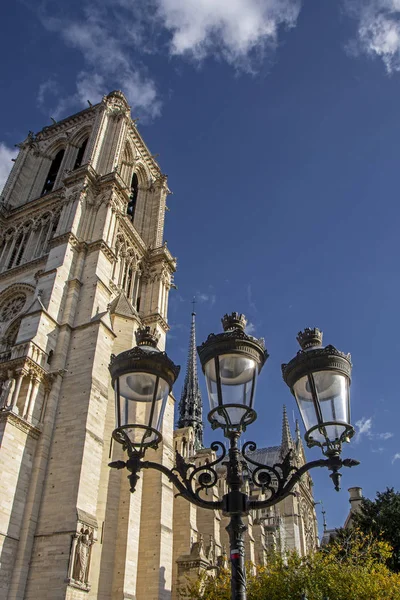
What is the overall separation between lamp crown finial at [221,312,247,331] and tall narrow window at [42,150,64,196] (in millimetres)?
29169

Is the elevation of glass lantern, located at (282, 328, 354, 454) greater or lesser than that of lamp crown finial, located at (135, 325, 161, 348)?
lesser

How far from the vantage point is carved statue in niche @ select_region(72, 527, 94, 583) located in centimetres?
1432

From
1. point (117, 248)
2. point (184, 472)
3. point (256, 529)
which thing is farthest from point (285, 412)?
point (184, 472)

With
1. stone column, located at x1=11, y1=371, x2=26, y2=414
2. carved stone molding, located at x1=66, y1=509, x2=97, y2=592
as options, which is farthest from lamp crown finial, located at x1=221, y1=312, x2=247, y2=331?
stone column, located at x1=11, y1=371, x2=26, y2=414

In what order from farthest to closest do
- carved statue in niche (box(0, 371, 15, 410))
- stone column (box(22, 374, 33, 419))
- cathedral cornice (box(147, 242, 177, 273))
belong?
cathedral cornice (box(147, 242, 177, 273))
stone column (box(22, 374, 33, 419))
carved statue in niche (box(0, 371, 15, 410))

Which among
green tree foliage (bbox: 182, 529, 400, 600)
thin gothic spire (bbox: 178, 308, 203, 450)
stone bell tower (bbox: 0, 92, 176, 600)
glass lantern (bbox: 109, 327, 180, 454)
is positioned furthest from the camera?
thin gothic spire (bbox: 178, 308, 203, 450)

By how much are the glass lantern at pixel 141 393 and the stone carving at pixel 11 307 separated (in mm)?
19348

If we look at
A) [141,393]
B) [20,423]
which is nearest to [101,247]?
[20,423]

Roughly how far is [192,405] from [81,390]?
34.1m

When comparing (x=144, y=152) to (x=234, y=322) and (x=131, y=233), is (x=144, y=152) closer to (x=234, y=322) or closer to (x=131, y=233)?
(x=131, y=233)

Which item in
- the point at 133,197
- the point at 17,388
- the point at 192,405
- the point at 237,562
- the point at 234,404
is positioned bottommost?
the point at 237,562

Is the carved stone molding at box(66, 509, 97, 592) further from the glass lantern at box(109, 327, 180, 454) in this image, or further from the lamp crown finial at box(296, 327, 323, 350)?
the lamp crown finial at box(296, 327, 323, 350)

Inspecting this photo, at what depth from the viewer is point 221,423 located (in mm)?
5949

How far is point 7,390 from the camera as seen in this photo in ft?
56.9
